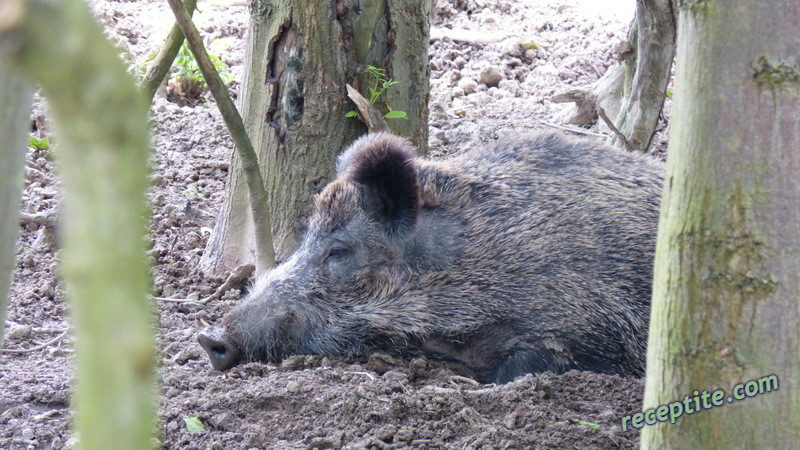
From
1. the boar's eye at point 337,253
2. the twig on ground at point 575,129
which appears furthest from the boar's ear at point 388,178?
the twig on ground at point 575,129

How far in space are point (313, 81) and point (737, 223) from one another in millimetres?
3622

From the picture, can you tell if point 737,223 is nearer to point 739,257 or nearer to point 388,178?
point 739,257

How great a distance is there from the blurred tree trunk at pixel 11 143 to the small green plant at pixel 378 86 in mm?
3782

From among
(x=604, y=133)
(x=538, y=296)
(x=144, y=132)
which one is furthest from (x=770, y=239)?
(x=604, y=133)

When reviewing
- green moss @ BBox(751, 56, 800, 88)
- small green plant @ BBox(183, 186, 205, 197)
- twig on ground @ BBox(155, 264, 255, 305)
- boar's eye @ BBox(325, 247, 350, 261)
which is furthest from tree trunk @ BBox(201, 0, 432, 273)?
green moss @ BBox(751, 56, 800, 88)

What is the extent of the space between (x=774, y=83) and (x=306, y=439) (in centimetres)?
209

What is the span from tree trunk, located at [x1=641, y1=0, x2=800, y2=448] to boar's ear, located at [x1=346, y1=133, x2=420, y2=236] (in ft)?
8.76

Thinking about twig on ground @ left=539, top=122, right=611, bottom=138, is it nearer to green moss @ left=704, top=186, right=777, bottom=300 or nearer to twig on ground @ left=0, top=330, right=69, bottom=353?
twig on ground @ left=0, top=330, right=69, bottom=353

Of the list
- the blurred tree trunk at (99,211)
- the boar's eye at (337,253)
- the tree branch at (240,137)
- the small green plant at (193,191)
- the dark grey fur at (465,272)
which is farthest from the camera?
the small green plant at (193,191)

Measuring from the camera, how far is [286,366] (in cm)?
430

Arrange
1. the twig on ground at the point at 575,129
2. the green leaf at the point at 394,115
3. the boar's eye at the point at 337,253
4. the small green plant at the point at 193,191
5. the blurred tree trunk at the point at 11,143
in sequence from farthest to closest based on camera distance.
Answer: the twig on ground at the point at 575,129
the small green plant at the point at 193,191
the green leaf at the point at 394,115
the boar's eye at the point at 337,253
the blurred tree trunk at the point at 11,143

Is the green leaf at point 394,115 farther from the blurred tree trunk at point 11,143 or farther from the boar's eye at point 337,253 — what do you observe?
the blurred tree trunk at point 11,143

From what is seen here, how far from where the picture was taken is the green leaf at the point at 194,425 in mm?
3162

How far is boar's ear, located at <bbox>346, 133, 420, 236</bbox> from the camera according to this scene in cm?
446
